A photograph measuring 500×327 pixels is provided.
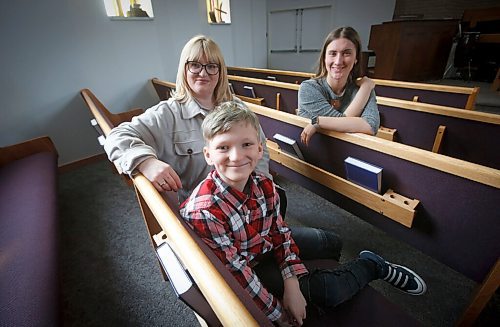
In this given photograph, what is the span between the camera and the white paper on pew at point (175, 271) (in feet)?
1.70

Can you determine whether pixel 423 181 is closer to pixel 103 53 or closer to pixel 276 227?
pixel 276 227

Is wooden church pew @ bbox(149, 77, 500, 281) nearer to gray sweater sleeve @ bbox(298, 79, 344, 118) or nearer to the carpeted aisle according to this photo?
gray sweater sleeve @ bbox(298, 79, 344, 118)

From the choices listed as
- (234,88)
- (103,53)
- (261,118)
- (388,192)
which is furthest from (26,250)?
(234,88)

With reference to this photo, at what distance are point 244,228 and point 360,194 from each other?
0.66 metres

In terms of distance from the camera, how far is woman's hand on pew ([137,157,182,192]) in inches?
30.2

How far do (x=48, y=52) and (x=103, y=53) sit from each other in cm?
48

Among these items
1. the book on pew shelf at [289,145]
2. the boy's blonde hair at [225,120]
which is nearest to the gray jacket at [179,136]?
the book on pew shelf at [289,145]

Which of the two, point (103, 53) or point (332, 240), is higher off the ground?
point (103, 53)

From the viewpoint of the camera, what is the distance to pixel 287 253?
2.93ft

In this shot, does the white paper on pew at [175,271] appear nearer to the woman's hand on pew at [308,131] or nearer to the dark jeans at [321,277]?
the dark jeans at [321,277]

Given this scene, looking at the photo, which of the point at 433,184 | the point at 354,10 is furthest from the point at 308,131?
the point at 354,10

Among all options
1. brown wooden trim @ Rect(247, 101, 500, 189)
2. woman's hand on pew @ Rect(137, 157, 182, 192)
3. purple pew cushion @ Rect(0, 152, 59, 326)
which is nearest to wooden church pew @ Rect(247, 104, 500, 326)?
brown wooden trim @ Rect(247, 101, 500, 189)

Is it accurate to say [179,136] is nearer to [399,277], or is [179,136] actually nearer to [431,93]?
[399,277]

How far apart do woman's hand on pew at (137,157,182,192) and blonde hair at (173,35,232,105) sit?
1.49 ft
